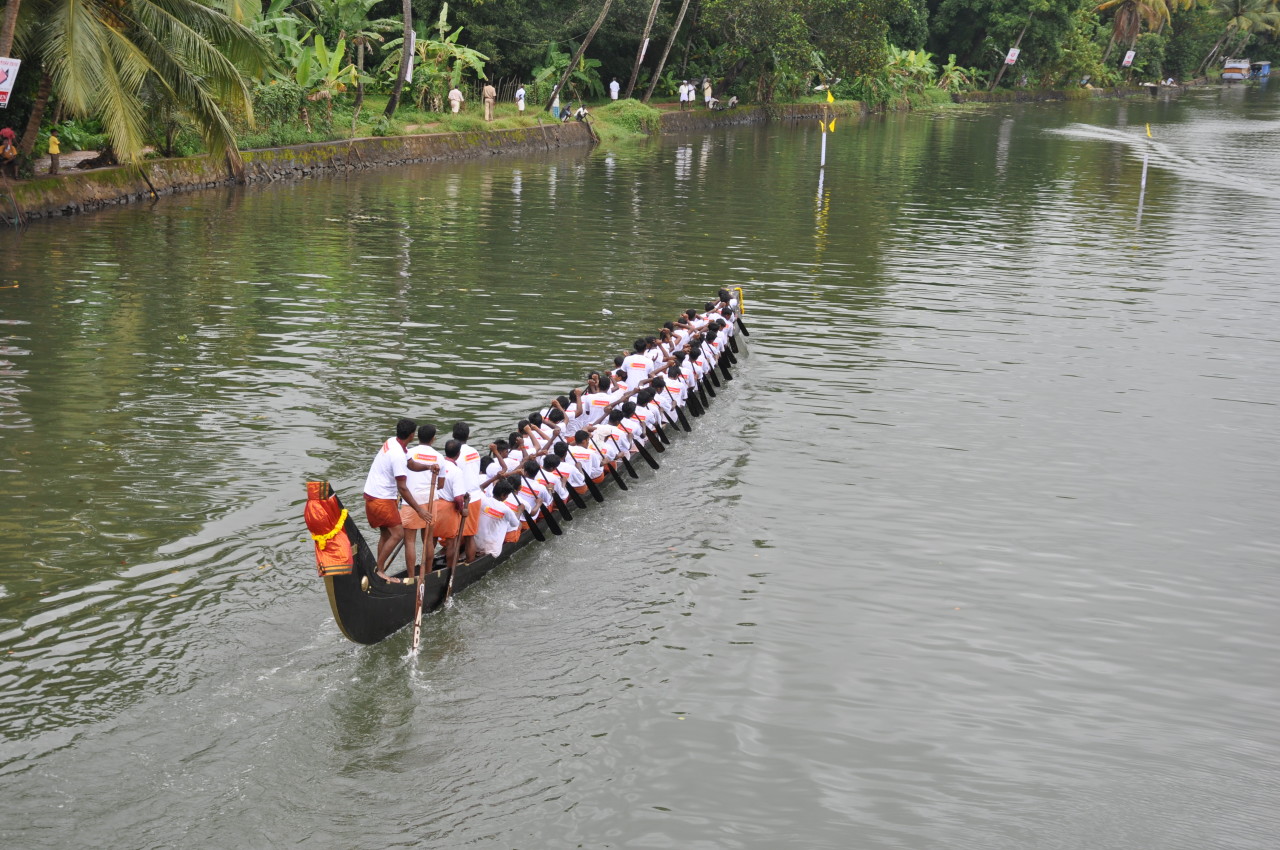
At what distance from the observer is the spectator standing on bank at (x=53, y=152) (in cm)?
2546

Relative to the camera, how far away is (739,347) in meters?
19.0

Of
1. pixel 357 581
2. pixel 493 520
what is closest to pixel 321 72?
pixel 493 520

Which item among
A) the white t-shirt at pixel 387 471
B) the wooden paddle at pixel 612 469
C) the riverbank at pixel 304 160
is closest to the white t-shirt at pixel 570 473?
the wooden paddle at pixel 612 469

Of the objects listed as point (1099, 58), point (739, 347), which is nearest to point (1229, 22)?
point (1099, 58)

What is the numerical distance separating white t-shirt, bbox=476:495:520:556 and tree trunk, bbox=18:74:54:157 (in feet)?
55.3

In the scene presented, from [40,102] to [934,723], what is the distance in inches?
855

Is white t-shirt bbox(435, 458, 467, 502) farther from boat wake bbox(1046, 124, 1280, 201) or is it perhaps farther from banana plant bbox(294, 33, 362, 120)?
boat wake bbox(1046, 124, 1280, 201)

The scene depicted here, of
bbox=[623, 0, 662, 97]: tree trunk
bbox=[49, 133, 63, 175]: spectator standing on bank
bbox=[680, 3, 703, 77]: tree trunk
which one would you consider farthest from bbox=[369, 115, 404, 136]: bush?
bbox=[680, 3, 703, 77]: tree trunk

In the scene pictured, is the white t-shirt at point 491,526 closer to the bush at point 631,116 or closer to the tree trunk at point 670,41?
the bush at point 631,116

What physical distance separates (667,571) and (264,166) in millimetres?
24614

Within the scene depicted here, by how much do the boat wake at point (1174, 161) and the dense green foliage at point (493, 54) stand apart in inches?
445

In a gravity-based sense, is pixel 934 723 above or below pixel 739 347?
below

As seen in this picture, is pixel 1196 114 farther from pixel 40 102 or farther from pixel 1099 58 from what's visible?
pixel 40 102

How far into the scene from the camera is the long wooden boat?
28.3 ft
